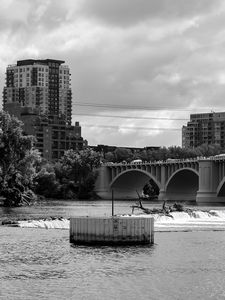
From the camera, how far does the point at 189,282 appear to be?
4059 cm

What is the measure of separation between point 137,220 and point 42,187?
14351 cm

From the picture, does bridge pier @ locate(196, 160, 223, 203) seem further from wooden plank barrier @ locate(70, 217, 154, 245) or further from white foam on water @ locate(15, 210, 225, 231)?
wooden plank barrier @ locate(70, 217, 154, 245)

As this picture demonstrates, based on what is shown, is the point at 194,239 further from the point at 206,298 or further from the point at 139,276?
the point at 206,298

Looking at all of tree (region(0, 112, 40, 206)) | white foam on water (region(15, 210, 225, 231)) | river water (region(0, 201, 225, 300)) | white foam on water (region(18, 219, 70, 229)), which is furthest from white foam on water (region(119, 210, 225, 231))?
tree (region(0, 112, 40, 206))

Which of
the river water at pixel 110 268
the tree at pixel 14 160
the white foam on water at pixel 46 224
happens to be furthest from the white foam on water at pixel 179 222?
the tree at pixel 14 160

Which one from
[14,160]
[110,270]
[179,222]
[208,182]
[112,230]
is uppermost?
[14,160]

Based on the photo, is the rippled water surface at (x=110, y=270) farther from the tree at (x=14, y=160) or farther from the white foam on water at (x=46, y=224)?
the tree at (x=14, y=160)

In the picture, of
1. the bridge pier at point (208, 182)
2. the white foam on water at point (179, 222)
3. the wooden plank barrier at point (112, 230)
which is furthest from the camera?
the bridge pier at point (208, 182)

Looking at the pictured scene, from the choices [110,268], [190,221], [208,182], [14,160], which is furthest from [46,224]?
[208,182]

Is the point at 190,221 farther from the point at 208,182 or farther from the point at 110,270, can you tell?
the point at 208,182

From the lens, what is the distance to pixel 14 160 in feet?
443

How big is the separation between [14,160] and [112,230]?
81932mm

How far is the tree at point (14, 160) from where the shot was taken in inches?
5217

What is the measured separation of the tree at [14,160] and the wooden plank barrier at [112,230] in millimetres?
76049
